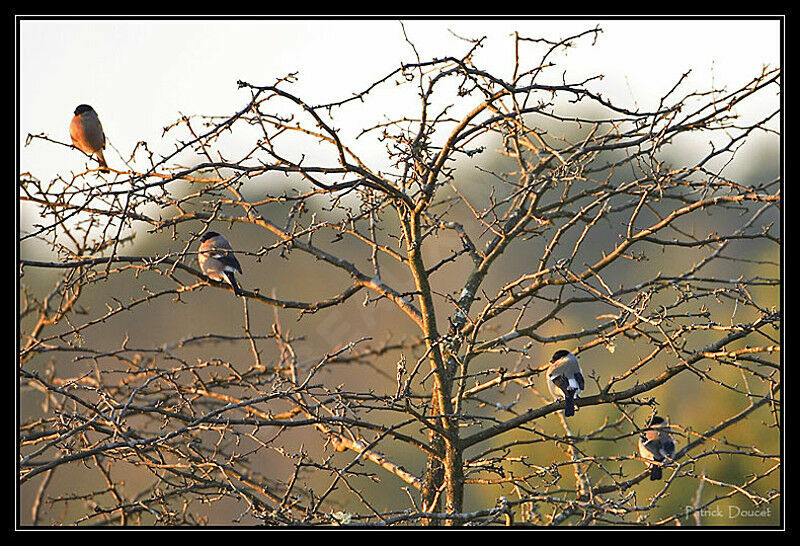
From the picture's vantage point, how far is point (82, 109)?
19.3 ft

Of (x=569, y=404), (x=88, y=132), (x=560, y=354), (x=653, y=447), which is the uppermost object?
(x=88, y=132)

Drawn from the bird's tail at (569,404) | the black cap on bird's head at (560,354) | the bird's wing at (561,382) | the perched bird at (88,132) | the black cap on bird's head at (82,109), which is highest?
the black cap on bird's head at (82,109)

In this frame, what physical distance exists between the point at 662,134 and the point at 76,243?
3.01 m

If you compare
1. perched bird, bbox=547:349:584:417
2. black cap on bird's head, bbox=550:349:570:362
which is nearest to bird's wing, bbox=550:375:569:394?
perched bird, bbox=547:349:584:417

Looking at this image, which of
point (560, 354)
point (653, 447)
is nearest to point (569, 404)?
point (560, 354)

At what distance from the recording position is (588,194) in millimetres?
4289

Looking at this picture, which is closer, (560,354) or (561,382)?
(561,382)

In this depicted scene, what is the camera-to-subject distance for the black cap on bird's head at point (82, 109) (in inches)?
231

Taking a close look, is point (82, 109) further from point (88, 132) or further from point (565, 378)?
point (565, 378)

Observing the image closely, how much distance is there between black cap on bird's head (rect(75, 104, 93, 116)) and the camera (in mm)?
5860

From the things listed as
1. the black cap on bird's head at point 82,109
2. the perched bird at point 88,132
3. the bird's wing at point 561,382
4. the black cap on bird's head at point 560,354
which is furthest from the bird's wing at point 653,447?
the black cap on bird's head at point 82,109

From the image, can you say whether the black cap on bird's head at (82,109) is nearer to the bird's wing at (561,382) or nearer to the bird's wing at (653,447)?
the bird's wing at (561,382)

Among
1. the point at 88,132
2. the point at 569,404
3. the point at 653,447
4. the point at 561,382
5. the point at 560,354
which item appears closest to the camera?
the point at 569,404
